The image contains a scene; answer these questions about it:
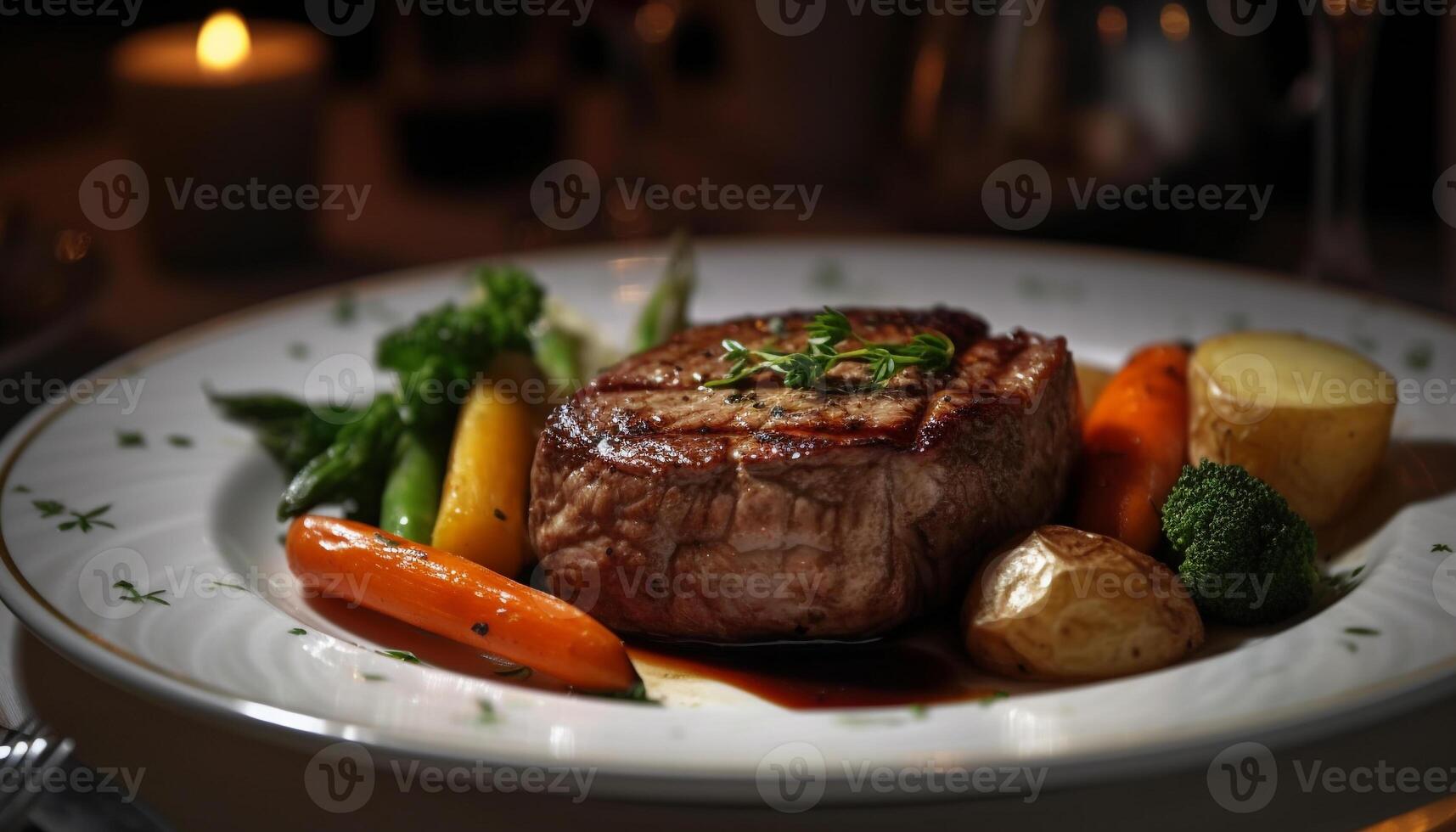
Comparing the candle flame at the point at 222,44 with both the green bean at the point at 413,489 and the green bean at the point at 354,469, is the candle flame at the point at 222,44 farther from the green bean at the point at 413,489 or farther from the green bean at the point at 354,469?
Answer: the green bean at the point at 413,489

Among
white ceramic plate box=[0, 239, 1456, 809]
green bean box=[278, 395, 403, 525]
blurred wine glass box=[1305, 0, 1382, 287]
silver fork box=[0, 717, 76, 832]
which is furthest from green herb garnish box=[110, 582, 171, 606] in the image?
blurred wine glass box=[1305, 0, 1382, 287]

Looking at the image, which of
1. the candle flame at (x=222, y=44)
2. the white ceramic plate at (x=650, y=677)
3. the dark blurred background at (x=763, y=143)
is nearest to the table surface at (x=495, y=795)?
the white ceramic plate at (x=650, y=677)

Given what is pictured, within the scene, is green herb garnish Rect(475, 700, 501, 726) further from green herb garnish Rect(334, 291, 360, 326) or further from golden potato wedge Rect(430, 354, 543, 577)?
green herb garnish Rect(334, 291, 360, 326)

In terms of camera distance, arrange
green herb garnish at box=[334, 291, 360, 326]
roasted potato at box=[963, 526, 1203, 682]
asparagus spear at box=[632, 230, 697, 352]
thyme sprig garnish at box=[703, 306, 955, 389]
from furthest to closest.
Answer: green herb garnish at box=[334, 291, 360, 326] → asparagus spear at box=[632, 230, 697, 352] → thyme sprig garnish at box=[703, 306, 955, 389] → roasted potato at box=[963, 526, 1203, 682]

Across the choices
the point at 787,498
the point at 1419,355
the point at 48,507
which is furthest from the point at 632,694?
the point at 1419,355

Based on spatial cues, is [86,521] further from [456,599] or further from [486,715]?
[486,715]

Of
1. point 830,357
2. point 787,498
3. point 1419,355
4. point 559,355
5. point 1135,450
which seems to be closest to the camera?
point 787,498
